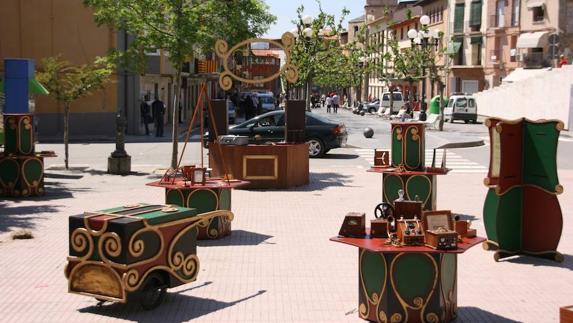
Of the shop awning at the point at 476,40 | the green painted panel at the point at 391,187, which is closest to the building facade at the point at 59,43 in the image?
the green painted panel at the point at 391,187

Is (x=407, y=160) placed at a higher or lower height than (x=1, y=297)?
higher

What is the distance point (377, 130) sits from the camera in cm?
4050

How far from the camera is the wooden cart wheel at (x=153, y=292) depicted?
7922 millimetres

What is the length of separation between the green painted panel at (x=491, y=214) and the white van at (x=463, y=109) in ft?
133

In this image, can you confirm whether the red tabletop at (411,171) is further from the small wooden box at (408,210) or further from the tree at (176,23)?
the tree at (176,23)

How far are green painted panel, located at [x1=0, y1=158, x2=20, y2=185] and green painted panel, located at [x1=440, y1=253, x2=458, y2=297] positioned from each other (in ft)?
36.8

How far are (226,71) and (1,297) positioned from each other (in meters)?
10.8

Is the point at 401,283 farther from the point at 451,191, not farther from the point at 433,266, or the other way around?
the point at 451,191

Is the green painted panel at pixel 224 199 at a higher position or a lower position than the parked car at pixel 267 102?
lower

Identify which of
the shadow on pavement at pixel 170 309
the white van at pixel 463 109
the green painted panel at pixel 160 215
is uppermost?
the white van at pixel 463 109

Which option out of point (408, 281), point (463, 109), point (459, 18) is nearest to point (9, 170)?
point (408, 281)

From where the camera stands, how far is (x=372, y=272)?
24.4 ft

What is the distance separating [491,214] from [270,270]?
313cm

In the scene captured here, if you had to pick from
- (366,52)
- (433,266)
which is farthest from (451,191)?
(366,52)
